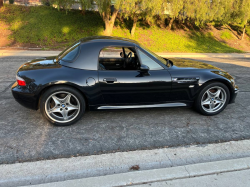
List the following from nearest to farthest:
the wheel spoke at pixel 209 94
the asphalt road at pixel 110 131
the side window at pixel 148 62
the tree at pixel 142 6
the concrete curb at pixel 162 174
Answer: the concrete curb at pixel 162 174
the asphalt road at pixel 110 131
the side window at pixel 148 62
the wheel spoke at pixel 209 94
the tree at pixel 142 6

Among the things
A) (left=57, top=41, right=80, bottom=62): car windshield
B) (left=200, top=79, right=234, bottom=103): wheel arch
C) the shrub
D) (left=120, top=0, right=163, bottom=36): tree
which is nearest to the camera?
(left=57, top=41, right=80, bottom=62): car windshield

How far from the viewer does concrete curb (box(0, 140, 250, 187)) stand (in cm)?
232

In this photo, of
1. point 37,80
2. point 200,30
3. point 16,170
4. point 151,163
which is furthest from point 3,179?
point 200,30

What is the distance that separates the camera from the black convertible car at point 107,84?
10.8 feet

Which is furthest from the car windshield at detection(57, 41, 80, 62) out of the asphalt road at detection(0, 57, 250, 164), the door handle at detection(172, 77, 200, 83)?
the door handle at detection(172, 77, 200, 83)

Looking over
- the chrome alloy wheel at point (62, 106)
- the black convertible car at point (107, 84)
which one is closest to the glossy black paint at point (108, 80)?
the black convertible car at point (107, 84)

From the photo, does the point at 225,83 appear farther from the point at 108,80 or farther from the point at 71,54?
the point at 71,54

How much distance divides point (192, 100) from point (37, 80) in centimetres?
283

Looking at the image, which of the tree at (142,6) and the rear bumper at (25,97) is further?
the tree at (142,6)

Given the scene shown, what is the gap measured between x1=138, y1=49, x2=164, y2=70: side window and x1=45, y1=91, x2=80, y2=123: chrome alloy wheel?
139 cm

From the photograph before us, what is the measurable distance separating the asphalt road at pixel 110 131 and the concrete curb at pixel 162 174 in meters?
0.52

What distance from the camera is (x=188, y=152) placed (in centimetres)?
286

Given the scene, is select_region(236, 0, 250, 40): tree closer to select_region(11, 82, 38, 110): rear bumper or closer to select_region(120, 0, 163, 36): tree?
select_region(120, 0, 163, 36): tree

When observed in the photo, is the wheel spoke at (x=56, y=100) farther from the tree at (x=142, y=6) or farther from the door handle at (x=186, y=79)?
the tree at (x=142, y=6)
